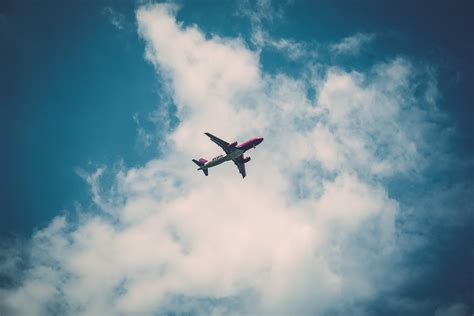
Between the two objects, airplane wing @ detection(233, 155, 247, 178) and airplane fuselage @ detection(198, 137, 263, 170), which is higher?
airplane wing @ detection(233, 155, 247, 178)

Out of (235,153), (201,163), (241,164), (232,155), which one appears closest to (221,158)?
(232,155)

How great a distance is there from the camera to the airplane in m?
86.6

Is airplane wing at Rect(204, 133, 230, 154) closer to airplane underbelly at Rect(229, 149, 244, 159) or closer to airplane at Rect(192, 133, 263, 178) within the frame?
airplane at Rect(192, 133, 263, 178)

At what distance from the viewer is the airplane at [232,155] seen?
3411 inches

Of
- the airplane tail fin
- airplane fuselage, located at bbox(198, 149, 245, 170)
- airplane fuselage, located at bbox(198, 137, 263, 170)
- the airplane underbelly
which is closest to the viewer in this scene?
airplane fuselage, located at bbox(198, 137, 263, 170)

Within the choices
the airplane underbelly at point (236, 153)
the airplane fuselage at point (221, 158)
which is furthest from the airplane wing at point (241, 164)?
the airplane fuselage at point (221, 158)

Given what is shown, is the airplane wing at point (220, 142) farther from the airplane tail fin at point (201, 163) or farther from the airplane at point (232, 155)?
the airplane tail fin at point (201, 163)

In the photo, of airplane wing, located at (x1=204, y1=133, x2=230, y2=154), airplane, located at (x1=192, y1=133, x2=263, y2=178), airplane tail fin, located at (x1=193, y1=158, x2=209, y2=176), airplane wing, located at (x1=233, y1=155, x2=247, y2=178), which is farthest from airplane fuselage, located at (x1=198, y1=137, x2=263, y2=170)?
airplane wing, located at (x1=233, y1=155, x2=247, y2=178)

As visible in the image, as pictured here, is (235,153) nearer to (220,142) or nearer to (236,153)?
(236,153)

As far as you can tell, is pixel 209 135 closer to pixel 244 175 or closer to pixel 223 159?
pixel 223 159

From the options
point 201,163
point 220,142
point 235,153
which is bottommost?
point 235,153

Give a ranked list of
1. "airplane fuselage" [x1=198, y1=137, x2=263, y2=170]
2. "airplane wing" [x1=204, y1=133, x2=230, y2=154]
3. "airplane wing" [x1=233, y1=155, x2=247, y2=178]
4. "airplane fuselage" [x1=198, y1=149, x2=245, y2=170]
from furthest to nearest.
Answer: "airplane wing" [x1=233, y1=155, x2=247, y2=178], "airplane fuselage" [x1=198, y1=149, x2=245, y2=170], "airplane wing" [x1=204, y1=133, x2=230, y2=154], "airplane fuselage" [x1=198, y1=137, x2=263, y2=170]

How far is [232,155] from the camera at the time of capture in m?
89.9

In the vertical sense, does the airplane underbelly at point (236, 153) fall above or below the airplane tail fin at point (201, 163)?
below
